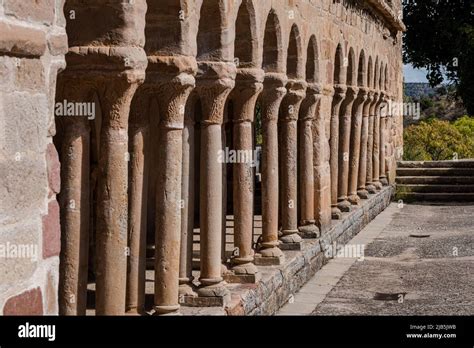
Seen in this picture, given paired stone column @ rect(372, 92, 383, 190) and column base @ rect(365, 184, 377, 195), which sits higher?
paired stone column @ rect(372, 92, 383, 190)

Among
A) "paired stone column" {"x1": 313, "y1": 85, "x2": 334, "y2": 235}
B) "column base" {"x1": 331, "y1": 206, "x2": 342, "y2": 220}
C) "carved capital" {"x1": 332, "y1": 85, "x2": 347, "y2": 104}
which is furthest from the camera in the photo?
"carved capital" {"x1": 332, "y1": 85, "x2": 347, "y2": 104}

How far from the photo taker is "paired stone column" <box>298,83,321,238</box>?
11.0 metres

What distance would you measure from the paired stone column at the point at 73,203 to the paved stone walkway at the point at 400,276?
3.16 meters

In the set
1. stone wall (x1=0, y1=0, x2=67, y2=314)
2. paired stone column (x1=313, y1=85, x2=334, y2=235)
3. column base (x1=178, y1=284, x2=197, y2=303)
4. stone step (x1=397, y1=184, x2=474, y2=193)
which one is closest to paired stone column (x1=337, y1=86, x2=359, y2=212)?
paired stone column (x1=313, y1=85, x2=334, y2=235)

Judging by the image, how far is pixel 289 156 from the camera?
1012 centimetres

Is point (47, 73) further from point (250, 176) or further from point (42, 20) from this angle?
point (250, 176)

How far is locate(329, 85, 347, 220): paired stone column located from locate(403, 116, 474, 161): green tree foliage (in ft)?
33.0

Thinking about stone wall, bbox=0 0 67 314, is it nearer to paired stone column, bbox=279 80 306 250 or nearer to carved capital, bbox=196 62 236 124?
carved capital, bbox=196 62 236 124

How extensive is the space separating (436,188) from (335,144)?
6.42 meters

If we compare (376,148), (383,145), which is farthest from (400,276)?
(383,145)

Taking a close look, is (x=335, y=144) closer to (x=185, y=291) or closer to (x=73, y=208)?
(x=185, y=291)

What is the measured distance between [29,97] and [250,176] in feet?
15.6

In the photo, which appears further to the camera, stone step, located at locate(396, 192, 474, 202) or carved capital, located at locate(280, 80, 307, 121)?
stone step, located at locate(396, 192, 474, 202)
